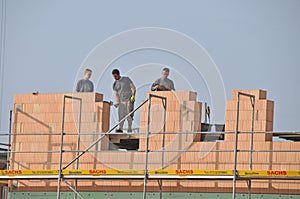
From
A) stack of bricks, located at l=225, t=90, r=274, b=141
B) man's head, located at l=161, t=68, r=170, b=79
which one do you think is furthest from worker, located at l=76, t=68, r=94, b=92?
stack of bricks, located at l=225, t=90, r=274, b=141

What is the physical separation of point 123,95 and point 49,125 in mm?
2213

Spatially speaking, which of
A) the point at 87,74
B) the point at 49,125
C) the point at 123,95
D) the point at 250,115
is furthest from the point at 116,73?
the point at 250,115

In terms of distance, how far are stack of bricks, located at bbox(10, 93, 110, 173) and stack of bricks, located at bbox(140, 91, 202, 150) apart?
136 cm

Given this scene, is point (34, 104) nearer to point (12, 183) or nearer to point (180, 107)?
point (12, 183)

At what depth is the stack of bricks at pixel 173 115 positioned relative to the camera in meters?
26.9

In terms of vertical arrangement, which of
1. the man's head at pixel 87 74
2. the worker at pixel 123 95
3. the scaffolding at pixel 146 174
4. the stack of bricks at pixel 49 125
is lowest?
the scaffolding at pixel 146 174

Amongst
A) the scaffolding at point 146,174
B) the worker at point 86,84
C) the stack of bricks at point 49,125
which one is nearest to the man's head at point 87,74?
the worker at point 86,84

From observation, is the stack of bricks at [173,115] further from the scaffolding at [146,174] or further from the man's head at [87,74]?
the man's head at [87,74]

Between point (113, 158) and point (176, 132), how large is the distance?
1.77m

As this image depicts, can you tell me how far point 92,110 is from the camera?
2838 centimetres

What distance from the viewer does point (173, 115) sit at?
27.2 metres

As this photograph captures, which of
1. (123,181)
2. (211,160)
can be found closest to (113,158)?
(123,181)

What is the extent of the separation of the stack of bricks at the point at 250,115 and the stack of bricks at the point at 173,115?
2.63 ft

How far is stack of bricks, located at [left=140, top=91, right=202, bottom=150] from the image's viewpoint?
88.2ft
